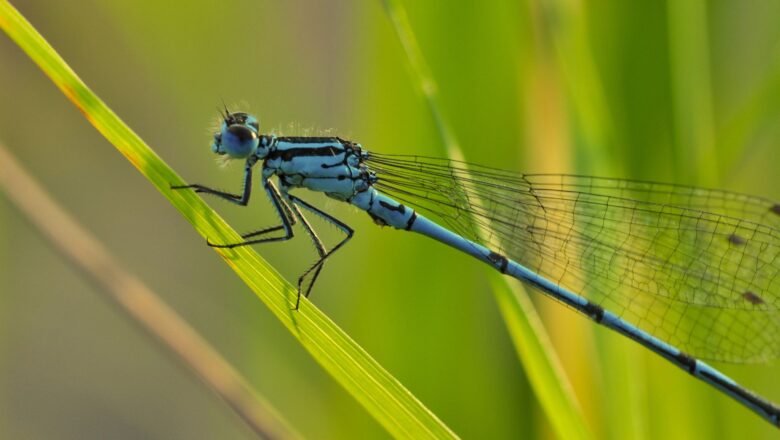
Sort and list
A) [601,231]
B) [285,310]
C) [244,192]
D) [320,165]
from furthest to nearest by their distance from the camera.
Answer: [320,165], [601,231], [244,192], [285,310]

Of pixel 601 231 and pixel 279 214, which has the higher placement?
pixel 279 214

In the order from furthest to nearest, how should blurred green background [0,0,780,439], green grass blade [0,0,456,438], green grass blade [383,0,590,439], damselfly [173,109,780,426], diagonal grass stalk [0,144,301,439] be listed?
damselfly [173,109,780,426] → blurred green background [0,0,780,439] → diagonal grass stalk [0,144,301,439] → green grass blade [383,0,590,439] → green grass blade [0,0,456,438]

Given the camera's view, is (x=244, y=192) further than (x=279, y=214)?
No

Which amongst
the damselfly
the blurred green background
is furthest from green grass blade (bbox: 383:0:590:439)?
the damselfly

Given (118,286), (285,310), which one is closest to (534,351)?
(285,310)

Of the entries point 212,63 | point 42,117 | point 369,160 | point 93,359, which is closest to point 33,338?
point 93,359

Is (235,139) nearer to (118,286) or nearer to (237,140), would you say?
(237,140)

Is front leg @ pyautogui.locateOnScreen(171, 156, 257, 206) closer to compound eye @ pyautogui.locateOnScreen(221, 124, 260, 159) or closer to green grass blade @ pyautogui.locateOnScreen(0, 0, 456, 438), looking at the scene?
compound eye @ pyautogui.locateOnScreen(221, 124, 260, 159)

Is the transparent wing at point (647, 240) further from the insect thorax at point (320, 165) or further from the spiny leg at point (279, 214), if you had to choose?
the spiny leg at point (279, 214)
